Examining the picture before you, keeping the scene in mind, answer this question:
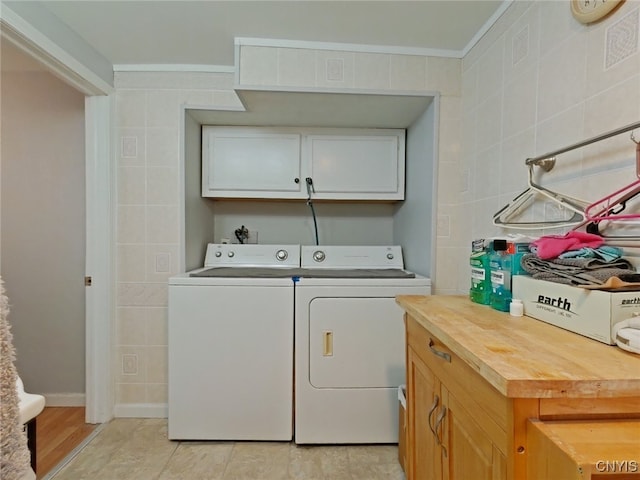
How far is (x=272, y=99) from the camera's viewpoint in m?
1.85

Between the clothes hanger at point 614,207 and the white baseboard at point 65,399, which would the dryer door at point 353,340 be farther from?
the white baseboard at point 65,399

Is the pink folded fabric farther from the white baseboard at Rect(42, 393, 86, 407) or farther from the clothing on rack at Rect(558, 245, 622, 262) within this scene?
the white baseboard at Rect(42, 393, 86, 407)

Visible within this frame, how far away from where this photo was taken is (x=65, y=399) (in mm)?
2291

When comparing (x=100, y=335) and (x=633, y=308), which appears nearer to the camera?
(x=633, y=308)

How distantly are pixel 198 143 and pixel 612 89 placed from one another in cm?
213

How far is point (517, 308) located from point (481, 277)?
21cm

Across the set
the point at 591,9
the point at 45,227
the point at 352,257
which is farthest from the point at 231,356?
the point at 591,9

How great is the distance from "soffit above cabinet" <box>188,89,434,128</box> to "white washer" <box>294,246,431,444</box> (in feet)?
3.28

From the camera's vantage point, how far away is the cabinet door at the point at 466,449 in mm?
665

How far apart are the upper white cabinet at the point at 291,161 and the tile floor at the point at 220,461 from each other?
1511mm

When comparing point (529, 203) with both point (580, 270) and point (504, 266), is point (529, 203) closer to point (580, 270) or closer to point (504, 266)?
point (504, 266)

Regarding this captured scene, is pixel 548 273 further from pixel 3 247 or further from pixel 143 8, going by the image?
pixel 3 247

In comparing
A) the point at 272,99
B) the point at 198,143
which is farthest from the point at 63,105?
the point at 272,99

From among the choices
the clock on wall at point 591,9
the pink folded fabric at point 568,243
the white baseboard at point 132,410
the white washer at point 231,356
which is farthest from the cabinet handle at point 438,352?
the white baseboard at point 132,410
